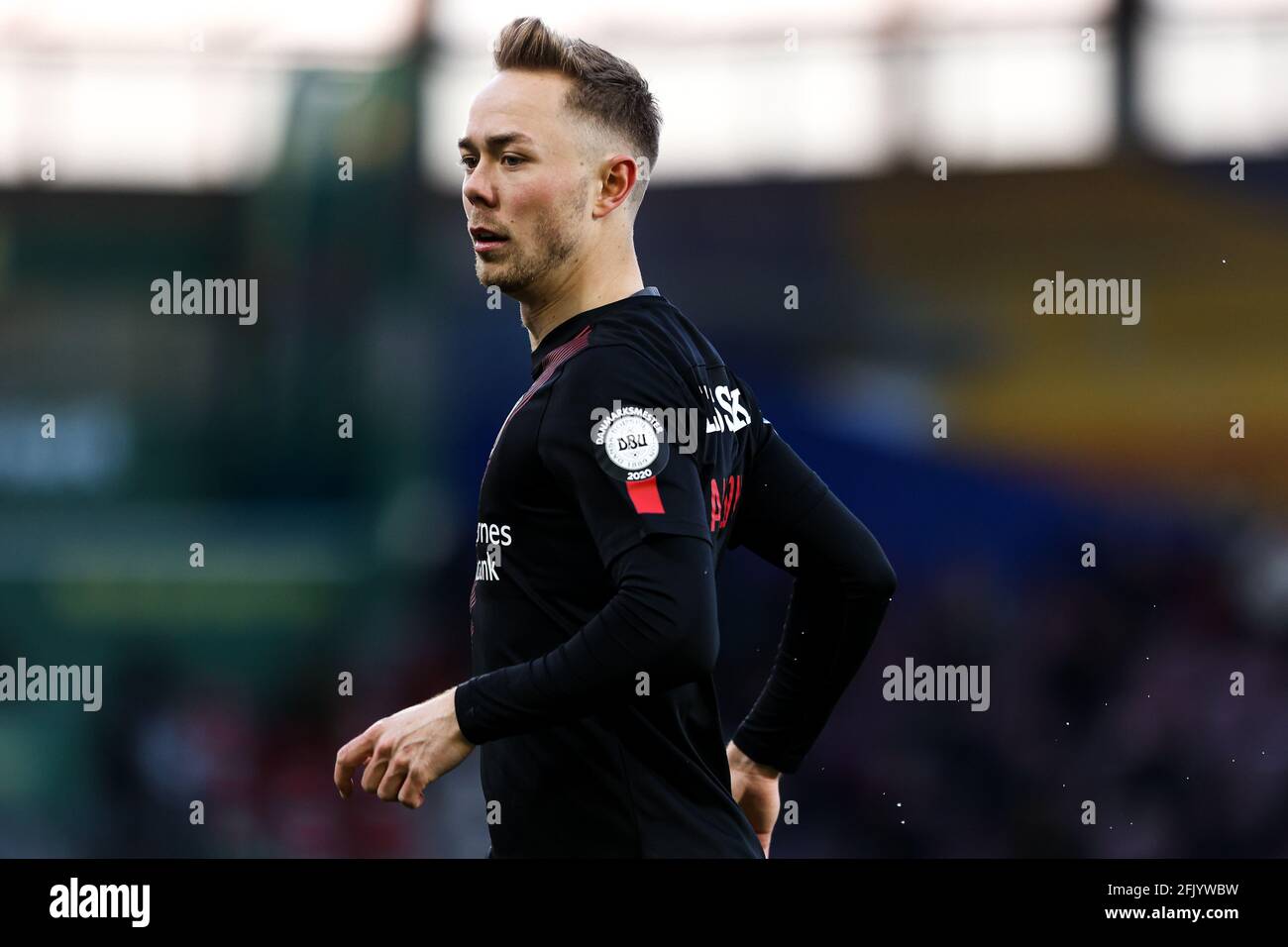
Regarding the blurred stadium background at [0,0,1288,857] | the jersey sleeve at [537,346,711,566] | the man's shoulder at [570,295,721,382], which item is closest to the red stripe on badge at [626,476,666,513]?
the jersey sleeve at [537,346,711,566]

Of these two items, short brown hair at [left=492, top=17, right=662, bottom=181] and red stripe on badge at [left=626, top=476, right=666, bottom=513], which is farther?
short brown hair at [left=492, top=17, right=662, bottom=181]

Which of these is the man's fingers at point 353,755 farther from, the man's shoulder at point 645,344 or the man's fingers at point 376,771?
the man's shoulder at point 645,344

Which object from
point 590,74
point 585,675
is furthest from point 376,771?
point 590,74

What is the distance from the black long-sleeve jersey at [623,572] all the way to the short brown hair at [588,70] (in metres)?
0.35

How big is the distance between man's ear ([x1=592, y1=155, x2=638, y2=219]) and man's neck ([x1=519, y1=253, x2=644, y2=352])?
0.11 m

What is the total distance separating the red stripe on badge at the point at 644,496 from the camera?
6.72 ft

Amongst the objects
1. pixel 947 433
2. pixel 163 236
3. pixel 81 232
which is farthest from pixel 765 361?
pixel 81 232

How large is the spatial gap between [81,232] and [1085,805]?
7337 millimetres

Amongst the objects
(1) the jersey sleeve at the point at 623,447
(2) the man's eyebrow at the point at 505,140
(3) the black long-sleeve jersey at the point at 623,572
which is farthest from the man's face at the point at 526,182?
(1) the jersey sleeve at the point at 623,447

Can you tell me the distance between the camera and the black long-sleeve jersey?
6.70ft

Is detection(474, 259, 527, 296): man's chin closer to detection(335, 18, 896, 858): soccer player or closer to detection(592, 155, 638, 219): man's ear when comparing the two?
detection(335, 18, 896, 858): soccer player

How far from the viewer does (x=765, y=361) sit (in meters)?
8.30

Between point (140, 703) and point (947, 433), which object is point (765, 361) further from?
point (140, 703)

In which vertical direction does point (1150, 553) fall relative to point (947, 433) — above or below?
below
